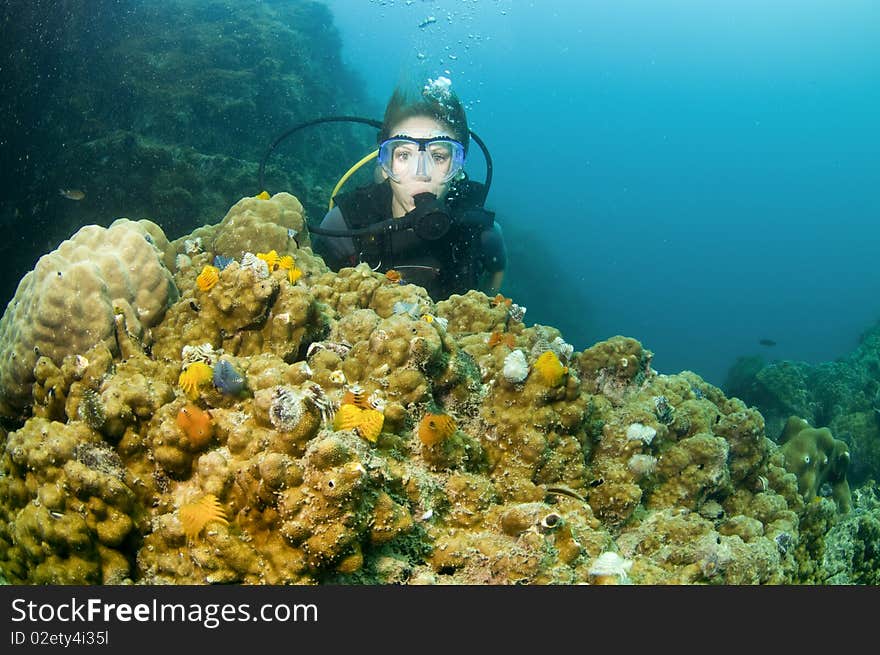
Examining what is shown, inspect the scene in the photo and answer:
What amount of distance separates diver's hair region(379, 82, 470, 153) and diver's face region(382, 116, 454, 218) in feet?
0.18

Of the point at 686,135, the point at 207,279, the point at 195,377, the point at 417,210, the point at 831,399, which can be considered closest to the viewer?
the point at 195,377

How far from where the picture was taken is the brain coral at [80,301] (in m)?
2.32

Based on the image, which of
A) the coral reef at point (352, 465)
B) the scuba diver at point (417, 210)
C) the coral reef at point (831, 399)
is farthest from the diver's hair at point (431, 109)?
the coral reef at point (831, 399)

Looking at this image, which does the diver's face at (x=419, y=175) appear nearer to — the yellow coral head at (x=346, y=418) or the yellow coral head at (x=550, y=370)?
the yellow coral head at (x=550, y=370)

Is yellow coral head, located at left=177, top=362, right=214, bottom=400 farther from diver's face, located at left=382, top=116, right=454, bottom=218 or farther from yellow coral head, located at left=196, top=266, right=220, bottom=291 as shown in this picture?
diver's face, located at left=382, top=116, right=454, bottom=218

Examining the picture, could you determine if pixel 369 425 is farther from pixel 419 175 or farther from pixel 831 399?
pixel 831 399

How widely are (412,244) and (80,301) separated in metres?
3.30

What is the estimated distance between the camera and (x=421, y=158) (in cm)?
514

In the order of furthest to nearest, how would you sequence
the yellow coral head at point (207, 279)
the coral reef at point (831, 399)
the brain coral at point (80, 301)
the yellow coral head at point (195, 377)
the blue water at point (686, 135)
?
the blue water at point (686, 135) < the coral reef at point (831, 399) < the yellow coral head at point (207, 279) < the brain coral at point (80, 301) < the yellow coral head at point (195, 377)

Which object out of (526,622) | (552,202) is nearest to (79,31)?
(526,622)

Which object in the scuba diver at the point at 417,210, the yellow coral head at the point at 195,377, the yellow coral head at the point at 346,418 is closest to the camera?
the yellow coral head at the point at 346,418

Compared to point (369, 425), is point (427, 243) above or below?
above

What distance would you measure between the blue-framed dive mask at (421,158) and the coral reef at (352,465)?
2.12m

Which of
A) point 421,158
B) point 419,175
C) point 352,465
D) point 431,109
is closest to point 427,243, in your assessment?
point 419,175
